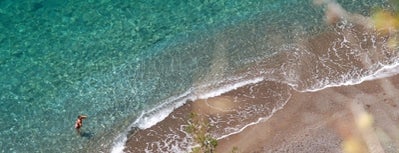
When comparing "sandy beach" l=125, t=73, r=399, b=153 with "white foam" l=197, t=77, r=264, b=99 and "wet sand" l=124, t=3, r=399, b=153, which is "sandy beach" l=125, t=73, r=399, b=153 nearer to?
"wet sand" l=124, t=3, r=399, b=153

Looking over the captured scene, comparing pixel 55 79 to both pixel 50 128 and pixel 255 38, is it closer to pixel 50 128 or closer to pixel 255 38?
pixel 50 128

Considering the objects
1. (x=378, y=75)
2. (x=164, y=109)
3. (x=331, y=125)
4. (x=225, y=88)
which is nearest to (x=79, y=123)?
(x=164, y=109)

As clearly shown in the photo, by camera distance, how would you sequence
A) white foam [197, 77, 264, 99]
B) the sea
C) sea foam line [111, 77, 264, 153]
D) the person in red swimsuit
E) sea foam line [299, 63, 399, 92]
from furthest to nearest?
1. white foam [197, 77, 264, 99]
2. sea foam line [299, 63, 399, 92]
3. the sea
4. the person in red swimsuit
5. sea foam line [111, 77, 264, 153]

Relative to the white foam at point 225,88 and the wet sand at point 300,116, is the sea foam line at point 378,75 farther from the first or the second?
the white foam at point 225,88

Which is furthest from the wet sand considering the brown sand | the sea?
the sea

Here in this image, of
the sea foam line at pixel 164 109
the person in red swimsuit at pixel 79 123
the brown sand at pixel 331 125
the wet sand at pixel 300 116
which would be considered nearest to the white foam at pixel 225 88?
the sea foam line at pixel 164 109

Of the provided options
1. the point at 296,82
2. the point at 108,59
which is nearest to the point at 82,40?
the point at 108,59

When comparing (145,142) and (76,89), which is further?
(76,89)
